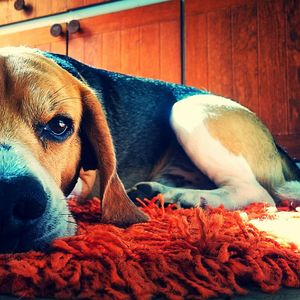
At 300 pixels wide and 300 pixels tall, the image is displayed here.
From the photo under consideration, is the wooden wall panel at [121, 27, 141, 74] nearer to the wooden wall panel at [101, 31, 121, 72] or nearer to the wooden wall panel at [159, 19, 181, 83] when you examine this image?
the wooden wall panel at [101, 31, 121, 72]

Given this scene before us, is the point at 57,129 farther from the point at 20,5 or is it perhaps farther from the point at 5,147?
the point at 20,5

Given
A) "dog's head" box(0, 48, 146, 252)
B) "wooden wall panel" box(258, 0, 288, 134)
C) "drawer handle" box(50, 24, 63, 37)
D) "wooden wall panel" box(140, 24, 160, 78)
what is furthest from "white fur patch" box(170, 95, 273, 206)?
"drawer handle" box(50, 24, 63, 37)

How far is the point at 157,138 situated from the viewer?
97.1 inches

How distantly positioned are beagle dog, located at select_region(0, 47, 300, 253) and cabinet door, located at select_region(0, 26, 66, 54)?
74.5 inches

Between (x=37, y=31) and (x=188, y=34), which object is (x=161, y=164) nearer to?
(x=188, y=34)

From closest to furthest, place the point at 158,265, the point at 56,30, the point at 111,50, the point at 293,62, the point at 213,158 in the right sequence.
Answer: the point at 158,265, the point at 213,158, the point at 293,62, the point at 111,50, the point at 56,30

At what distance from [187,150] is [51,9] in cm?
255

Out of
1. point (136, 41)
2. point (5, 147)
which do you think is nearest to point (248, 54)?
point (136, 41)

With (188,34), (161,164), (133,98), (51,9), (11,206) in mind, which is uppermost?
(51,9)

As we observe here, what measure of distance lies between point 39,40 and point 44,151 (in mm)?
3176

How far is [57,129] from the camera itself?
1.48 meters

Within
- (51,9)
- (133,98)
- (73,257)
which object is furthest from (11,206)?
(51,9)

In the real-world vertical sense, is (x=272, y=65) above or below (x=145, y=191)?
above

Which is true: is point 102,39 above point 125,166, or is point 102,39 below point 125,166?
above
